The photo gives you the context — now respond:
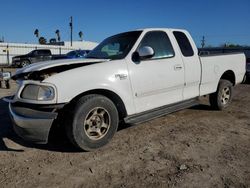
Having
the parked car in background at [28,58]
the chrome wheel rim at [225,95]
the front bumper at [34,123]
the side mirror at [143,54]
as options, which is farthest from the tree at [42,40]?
the front bumper at [34,123]

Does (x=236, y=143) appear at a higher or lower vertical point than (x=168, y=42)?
lower

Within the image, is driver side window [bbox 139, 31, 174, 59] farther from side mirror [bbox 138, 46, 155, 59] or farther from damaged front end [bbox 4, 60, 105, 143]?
damaged front end [bbox 4, 60, 105, 143]

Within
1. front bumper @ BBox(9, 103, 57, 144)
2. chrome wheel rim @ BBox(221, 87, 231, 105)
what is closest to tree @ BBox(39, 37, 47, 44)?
chrome wheel rim @ BBox(221, 87, 231, 105)

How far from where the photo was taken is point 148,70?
14.2 ft

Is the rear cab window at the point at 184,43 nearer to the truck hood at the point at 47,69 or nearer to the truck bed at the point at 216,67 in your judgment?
the truck bed at the point at 216,67

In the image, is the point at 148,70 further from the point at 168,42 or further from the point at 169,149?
the point at 169,149

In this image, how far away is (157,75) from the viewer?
4469 mm

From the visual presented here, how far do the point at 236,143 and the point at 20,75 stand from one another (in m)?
3.60

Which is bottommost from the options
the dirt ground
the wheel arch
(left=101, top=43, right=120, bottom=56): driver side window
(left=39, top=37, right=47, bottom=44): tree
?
the dirt ground

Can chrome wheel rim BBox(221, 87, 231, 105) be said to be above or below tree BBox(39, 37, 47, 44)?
below

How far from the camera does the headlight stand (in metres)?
3.39

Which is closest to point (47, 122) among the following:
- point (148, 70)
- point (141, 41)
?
point (148, 70)

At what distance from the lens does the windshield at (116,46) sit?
14.5ft

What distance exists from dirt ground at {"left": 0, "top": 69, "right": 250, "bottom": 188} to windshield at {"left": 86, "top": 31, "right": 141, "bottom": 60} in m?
1.44
